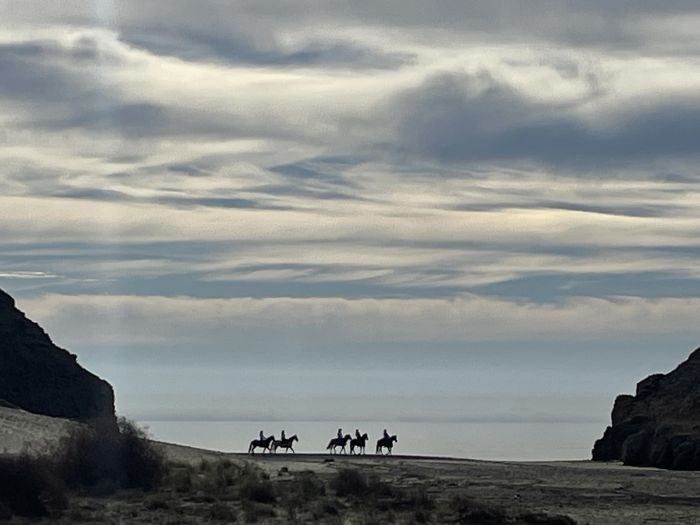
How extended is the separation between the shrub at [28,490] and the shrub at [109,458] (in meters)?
Result: 4.60

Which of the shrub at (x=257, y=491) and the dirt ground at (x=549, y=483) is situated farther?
the shrub at (x=257, y=491)

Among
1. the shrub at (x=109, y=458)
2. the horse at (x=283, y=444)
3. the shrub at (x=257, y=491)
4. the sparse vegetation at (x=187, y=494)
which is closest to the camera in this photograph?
the sparse vegetation at (x=187, y=494)

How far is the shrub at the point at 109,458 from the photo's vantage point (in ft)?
147

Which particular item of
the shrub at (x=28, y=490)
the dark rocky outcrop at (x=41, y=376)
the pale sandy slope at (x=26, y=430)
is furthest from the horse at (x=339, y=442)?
the shrub at (x=28, y=490)

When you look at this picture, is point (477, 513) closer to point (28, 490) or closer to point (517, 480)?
point (28, 490)

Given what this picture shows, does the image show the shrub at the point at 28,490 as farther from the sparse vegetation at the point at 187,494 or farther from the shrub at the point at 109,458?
the shrub at the point at 109,458

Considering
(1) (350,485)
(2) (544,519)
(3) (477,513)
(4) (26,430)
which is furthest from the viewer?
(4) (26,430)

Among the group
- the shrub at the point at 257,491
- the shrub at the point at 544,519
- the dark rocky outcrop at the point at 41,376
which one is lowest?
the shrub at the point at 544,519

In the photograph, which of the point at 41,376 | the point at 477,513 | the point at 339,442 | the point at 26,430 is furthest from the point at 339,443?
the point at 477,513

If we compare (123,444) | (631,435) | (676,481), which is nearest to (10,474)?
(123,444)

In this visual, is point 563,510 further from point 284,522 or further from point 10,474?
point 10,474

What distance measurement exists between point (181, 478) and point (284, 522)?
11295mm

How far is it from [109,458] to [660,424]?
3446 centimetres

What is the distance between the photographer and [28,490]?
1495 inches
